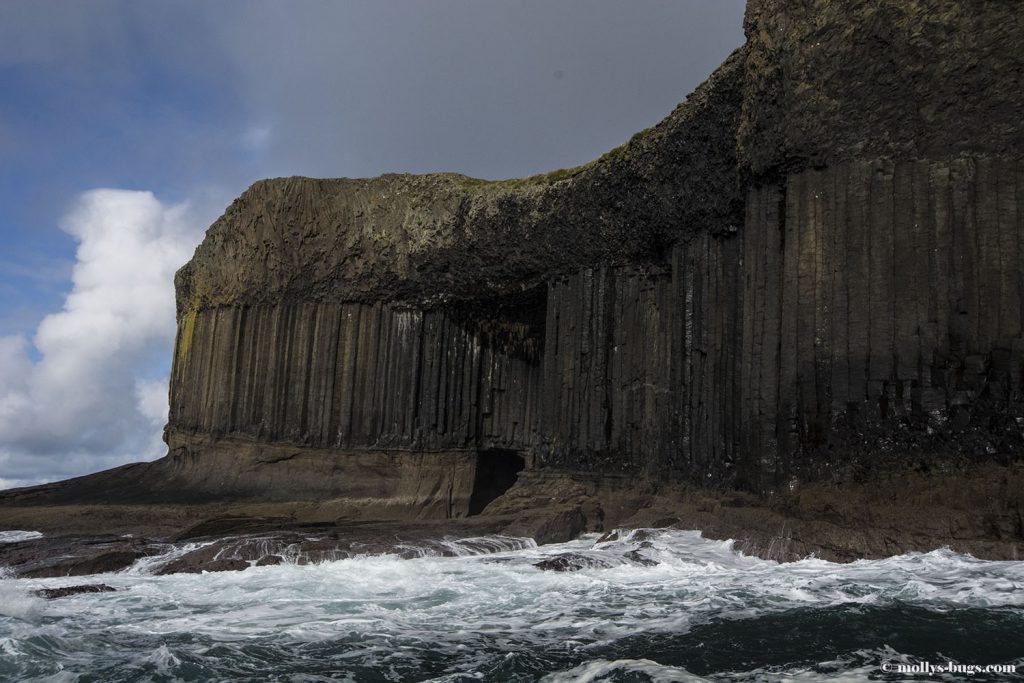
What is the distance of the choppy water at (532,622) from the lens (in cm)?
640

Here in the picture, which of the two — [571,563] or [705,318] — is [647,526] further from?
[705,318]

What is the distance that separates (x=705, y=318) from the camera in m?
14.6

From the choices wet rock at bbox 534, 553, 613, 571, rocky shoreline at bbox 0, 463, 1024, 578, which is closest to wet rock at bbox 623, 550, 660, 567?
wet rock at bbox 534, 553, 613, 571

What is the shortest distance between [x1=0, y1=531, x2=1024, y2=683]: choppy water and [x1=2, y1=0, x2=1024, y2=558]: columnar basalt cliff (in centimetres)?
175

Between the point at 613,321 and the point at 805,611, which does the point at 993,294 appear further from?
the point at 613,321

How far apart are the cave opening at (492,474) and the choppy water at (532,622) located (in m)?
10.5

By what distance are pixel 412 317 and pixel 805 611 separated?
15.1m

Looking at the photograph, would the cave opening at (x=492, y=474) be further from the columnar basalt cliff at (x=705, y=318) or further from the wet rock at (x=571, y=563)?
the wet rock at (x=571, y=563)

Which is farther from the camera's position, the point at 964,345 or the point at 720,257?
the point at 720,257

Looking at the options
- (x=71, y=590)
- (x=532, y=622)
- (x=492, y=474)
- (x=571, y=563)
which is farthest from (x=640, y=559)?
(x=492, y=474)

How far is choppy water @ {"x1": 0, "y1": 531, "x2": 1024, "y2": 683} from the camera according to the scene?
21.0 feet

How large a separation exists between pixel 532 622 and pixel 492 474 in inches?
577

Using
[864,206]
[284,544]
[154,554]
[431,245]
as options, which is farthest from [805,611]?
[431,245]

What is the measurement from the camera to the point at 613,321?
1692 cm
